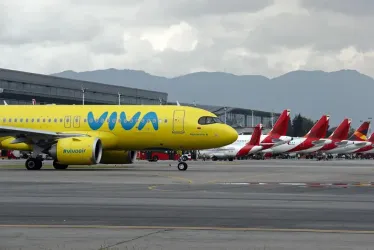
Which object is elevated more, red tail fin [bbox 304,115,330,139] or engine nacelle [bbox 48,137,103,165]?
red tail fin [bbox 304,115,330,139]

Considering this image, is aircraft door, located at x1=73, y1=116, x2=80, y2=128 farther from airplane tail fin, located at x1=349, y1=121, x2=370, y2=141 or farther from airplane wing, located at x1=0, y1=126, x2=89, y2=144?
airplane tail fin, located at x1=349, y1=121, x2=370, y2=141

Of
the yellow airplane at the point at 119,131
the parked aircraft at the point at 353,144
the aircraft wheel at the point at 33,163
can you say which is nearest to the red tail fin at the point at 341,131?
the parked aircraft at the point at 353,144

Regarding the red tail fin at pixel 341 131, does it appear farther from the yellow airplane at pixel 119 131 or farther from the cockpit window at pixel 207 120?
the yellow airplane at pixel 119 131

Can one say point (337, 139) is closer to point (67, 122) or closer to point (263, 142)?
point (263, 142)

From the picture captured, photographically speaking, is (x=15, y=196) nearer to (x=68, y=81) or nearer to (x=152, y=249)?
(x=152, y=249)

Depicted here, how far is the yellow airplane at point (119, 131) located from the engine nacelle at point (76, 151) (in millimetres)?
61

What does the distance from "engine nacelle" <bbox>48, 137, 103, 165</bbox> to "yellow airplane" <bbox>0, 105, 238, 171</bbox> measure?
0.06 meters

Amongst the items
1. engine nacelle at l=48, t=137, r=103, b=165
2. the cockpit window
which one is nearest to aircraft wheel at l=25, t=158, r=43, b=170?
engine nacelle at l=48, t=137, r=103, b=165

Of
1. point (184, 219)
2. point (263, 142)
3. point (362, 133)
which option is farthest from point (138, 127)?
point (362, 133)

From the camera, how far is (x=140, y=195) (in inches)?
931

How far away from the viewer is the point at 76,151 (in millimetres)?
43688

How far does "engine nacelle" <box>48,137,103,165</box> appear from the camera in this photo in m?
43.6

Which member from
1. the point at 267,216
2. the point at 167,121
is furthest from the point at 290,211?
the point at 167,121

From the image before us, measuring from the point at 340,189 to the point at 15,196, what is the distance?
40.7 ft
